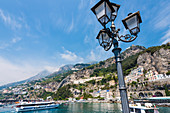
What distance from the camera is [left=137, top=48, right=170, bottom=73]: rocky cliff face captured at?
57406mm

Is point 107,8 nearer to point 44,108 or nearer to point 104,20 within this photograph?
point 104,20

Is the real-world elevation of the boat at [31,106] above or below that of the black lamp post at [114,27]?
below

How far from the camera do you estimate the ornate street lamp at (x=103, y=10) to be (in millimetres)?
2779

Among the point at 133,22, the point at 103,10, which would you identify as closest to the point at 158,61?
the point at 133,22

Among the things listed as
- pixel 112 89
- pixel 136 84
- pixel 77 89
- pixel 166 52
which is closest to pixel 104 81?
pixel 112 89

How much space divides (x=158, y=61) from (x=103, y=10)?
A: 244ft

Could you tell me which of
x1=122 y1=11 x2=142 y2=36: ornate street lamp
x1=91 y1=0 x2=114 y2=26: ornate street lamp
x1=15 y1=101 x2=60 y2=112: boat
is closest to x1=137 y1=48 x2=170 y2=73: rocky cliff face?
x1=15 y1=101 x2=60 y2=112: boat

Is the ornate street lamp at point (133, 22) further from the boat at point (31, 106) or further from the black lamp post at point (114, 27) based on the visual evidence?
the boat at point (31, 106)

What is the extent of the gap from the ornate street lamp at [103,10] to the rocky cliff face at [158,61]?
70.1m

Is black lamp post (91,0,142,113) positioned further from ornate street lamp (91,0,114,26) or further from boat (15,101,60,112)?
boat (15,101,60,112)

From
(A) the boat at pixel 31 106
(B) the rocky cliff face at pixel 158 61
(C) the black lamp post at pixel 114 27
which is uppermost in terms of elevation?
(B) the rocky cliff face at pixel 158 61

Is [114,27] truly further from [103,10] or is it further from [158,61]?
[158,61]

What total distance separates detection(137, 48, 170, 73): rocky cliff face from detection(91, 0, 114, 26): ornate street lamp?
70102mm

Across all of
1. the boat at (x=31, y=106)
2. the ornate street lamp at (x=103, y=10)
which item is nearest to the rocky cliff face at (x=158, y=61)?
the boat at (x=31, y=106)
